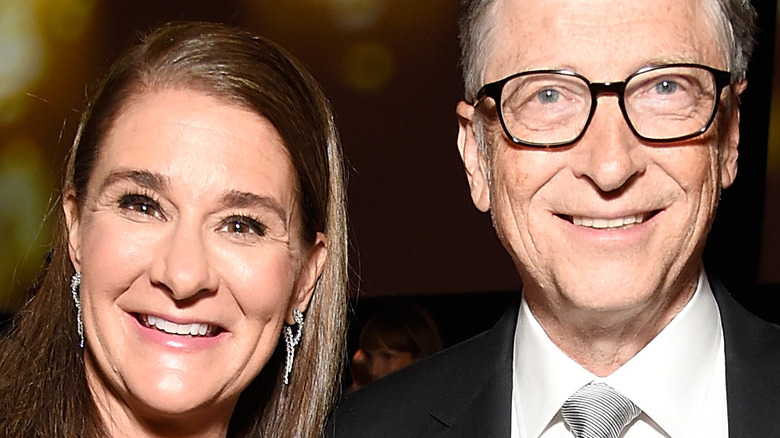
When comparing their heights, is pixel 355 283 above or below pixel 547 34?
below

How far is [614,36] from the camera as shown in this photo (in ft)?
6.69

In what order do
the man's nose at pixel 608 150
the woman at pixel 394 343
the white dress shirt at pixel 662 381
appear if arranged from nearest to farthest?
the man's nose at pixel 608 150, the white dress shirt at pixel 662 381, the woman at pixel 394 343

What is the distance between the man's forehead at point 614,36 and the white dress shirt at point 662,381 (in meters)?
0.44

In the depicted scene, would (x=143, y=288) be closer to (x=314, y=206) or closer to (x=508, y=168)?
(x=314, y=206)

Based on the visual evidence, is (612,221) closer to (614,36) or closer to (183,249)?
(614,36)

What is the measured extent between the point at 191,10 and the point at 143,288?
3600mm

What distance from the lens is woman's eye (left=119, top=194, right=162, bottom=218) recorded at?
211 centimetres

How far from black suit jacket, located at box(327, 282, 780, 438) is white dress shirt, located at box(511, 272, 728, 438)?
0.04 m

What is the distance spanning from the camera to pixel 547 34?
6.87 feet

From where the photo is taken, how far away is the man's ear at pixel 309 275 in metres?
2.33

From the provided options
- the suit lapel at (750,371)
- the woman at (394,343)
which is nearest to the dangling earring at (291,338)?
the suit lapel at (750,371)

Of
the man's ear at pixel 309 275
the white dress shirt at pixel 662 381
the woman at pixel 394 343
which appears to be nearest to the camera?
the white dress shirt at pixel 662 381

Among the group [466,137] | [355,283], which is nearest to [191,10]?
[355,283]

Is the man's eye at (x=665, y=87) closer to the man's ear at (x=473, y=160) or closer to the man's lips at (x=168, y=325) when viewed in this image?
the man's ear at (x=473, y=160)
